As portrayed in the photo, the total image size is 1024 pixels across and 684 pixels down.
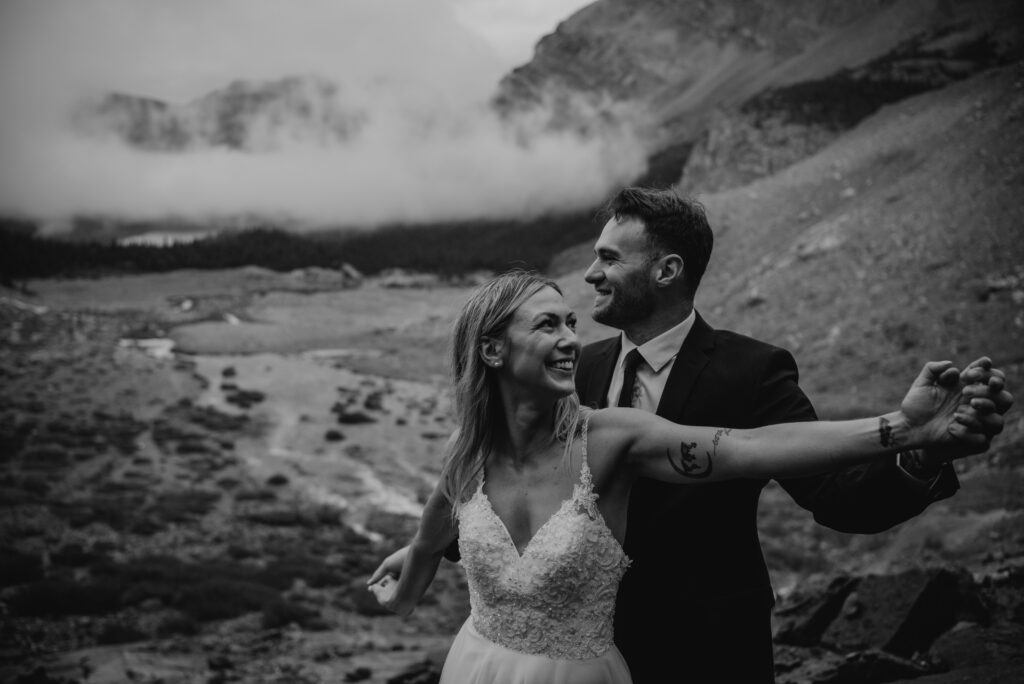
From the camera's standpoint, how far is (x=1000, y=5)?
7894 centimetres

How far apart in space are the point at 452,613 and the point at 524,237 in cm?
17425

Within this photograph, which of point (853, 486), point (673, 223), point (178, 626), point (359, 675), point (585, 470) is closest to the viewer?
point (853, 486)

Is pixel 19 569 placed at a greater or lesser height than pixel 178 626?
greater

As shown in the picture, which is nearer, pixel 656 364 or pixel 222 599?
pixel 656 364

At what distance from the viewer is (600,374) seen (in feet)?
14.1

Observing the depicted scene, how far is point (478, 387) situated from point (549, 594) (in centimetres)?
103

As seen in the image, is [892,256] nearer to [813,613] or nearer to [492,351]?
[813,613]

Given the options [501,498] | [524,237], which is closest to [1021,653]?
[501,498]

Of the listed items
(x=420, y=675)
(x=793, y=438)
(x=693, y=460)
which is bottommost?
(x=420, y=675)

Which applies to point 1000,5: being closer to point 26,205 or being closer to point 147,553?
point 147,553

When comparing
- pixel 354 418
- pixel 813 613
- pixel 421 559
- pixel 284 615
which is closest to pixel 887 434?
pixel 421 559

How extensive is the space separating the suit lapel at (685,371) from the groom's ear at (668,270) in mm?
279

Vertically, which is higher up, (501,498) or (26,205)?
(26,205)

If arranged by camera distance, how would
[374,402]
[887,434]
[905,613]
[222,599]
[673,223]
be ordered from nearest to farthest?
[887,434] → [673,223] → [905,613] → [222,599] → [374,402]
